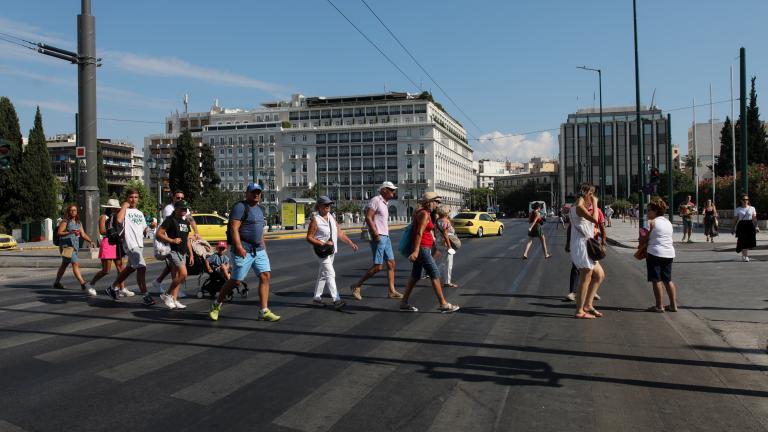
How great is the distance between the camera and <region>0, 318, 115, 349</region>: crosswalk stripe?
6781 mm

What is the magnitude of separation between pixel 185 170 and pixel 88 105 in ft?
234

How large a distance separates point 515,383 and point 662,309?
14.9 ft

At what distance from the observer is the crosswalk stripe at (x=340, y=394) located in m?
4.20

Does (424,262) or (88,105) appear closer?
(424,262)

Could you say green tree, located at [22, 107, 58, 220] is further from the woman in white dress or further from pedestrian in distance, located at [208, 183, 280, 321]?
the woman in white dress

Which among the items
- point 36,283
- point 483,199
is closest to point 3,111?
point 36,283

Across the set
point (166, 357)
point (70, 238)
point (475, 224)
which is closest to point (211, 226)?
point (475, 224)

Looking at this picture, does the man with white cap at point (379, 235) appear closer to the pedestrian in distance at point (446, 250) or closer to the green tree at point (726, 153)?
the pedestrian in distance at point (446, 250)

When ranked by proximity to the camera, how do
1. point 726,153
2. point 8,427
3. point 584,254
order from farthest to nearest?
point 726,153
point 584,254
point 8,427

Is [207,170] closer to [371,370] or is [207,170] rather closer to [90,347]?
[90,347]

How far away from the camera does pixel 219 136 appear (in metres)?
134

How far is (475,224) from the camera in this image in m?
34.2

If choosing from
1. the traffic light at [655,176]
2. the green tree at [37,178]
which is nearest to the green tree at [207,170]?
the green tree at [37,178]

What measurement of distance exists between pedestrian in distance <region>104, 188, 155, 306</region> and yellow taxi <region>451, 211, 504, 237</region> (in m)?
24.2
